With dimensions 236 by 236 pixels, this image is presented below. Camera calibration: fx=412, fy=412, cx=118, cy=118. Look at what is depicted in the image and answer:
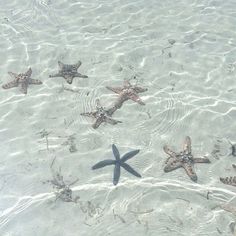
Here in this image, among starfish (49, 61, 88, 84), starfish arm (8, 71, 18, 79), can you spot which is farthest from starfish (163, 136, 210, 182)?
starfish arm (8, 71, 18, 79)

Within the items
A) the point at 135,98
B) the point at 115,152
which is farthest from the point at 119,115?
the point at 115,152

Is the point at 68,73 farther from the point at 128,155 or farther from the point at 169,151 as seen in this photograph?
the point at 169,151

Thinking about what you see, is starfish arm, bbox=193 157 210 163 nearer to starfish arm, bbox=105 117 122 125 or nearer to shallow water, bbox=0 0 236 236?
shallow water, bbox=0 0 236 236

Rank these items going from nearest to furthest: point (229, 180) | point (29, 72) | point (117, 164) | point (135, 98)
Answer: point (229, 180)
point (117, 164)
point (135, 98)
point (29, 72)

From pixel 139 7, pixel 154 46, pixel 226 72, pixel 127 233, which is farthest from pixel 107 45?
pixel 127 233

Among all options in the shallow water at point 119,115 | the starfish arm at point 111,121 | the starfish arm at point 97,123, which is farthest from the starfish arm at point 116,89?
the starfish arm at point 97,123

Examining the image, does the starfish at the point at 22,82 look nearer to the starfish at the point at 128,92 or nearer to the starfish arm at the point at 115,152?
the starfish at the point at 128,92
